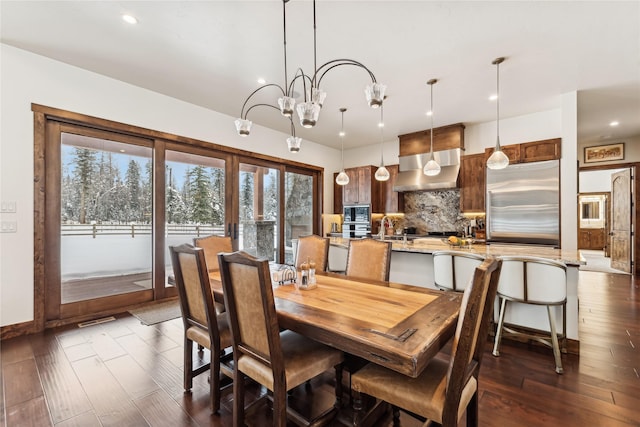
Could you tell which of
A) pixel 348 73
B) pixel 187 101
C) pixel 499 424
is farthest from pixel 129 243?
pixel 499 424

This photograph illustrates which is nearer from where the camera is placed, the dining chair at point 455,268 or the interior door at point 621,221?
the dining chair at point 455,268

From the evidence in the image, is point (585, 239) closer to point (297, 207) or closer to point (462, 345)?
point (297, 207)

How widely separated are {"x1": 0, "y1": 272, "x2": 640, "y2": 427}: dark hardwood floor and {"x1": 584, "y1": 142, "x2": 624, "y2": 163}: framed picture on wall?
498 cm

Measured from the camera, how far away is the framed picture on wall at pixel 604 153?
5982mm

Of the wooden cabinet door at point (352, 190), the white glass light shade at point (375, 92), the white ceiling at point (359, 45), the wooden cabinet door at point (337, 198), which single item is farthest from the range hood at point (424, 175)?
the white glass light shade at point (375, 92)

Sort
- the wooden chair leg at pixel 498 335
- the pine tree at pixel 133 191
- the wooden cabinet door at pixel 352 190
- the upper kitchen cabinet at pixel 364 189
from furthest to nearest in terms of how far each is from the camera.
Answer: the wooden cabinet door at pixel 352 190
the upper kitchen cabinet at pixel 364 189
the pine tree at pixel 133 191
the wooden chair leg at pixel 498 335

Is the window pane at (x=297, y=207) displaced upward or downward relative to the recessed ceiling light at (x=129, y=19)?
downward

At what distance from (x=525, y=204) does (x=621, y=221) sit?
3.98m

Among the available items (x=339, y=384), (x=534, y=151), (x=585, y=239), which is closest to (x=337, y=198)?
(x=534, y=151)

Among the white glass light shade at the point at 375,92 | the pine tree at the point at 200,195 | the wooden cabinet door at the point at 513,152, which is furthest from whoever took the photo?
the wooden cabinet door at the point at 513,152

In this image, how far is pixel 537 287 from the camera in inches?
92.9

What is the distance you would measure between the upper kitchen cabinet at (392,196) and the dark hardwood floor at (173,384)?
11.8 ft

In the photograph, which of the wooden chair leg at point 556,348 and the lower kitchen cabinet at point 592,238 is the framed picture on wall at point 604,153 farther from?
the wooden chair leg at point 556,348

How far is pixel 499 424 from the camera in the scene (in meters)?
1.67
